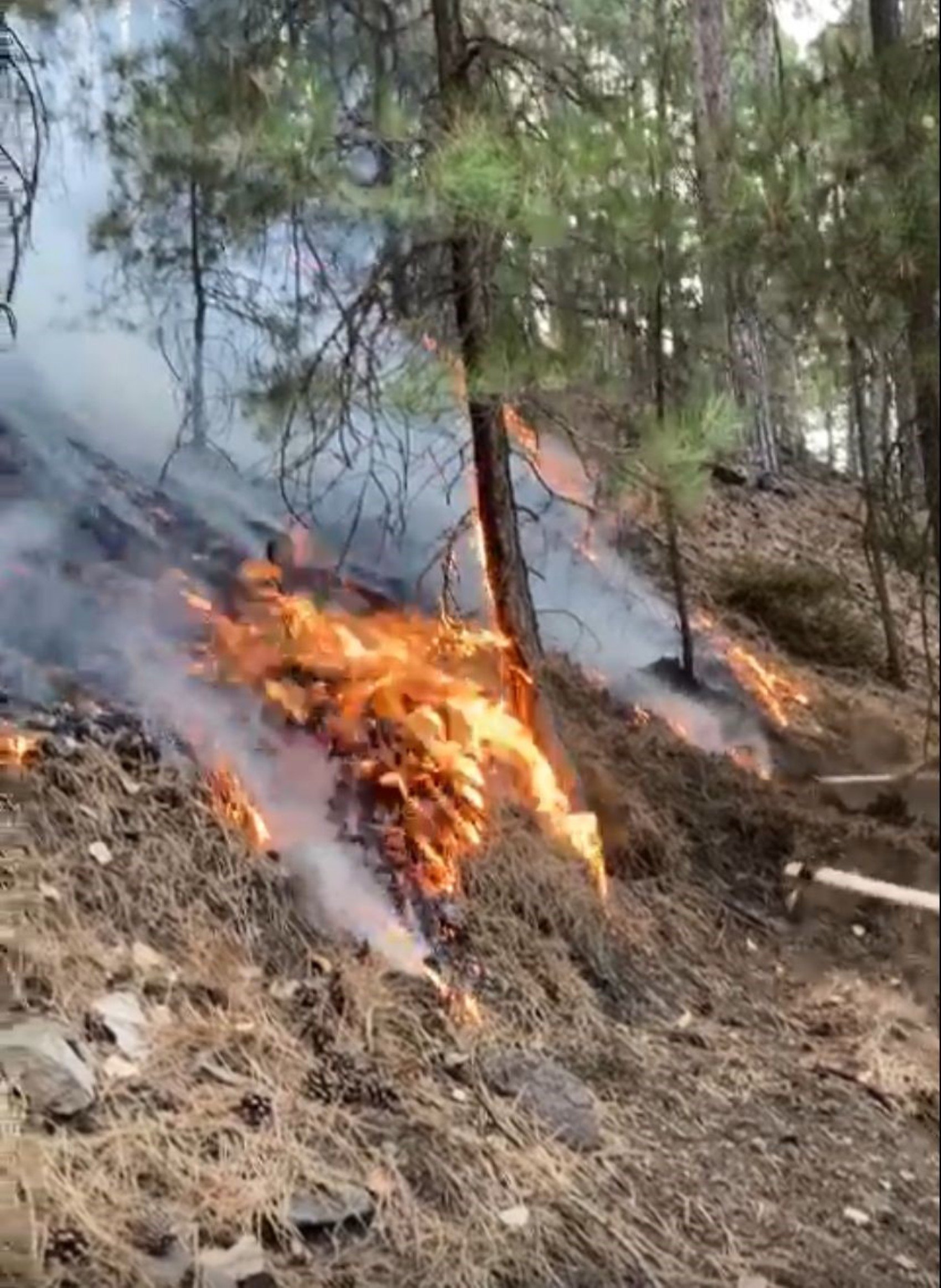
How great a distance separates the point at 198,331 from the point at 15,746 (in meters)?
0.37

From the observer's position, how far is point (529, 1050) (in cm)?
120

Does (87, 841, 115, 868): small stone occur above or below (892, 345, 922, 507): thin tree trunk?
below

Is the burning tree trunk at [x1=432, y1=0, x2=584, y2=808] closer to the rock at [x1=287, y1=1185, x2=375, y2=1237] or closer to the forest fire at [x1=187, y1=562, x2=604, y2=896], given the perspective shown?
the forest fire at [x1=187, y1=562, x2=604, y2=896]

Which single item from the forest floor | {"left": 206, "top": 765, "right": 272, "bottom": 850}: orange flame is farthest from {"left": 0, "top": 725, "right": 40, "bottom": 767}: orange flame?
{"left": 206, "top": 765, "right": 272, "bottom": 850}: orange flame

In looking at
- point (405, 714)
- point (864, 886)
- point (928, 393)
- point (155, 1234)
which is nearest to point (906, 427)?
point (928, 393)

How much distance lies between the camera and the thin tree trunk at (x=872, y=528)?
1.10 metres

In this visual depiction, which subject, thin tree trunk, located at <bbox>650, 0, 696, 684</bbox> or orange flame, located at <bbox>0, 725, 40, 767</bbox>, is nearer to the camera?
thin tree trunk, located at <bbox>650, 0, 696, 684</bbox>

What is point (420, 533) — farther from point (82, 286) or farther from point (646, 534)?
point (82, 286)

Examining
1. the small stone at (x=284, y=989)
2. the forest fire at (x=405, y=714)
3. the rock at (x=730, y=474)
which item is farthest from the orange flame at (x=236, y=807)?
the rock at (x=730, y=474)

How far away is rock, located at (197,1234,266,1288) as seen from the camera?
47.6 inches

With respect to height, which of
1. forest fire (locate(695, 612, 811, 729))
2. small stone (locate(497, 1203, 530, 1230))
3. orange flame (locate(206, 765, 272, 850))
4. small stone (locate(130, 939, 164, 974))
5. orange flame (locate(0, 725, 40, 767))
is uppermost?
forest fire (locate(695, 612, 811, 729))

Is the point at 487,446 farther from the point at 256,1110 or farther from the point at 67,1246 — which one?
the point at 67,1246

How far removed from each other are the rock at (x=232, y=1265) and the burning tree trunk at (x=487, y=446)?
439mm

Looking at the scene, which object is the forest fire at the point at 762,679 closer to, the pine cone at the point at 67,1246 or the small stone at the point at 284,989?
the small stone at the point at 284,989
